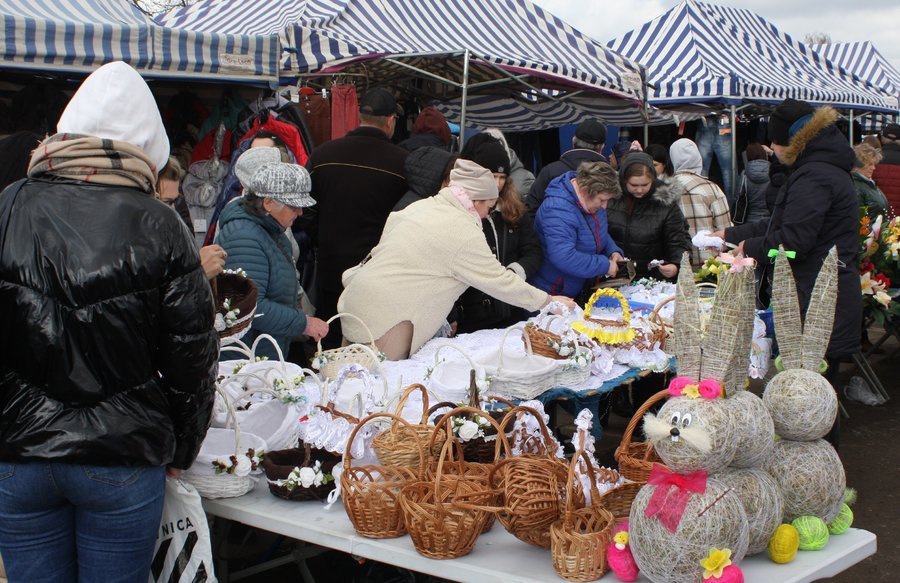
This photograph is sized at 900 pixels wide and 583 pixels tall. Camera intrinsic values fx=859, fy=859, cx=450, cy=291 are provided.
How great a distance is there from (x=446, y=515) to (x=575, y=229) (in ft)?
8.78

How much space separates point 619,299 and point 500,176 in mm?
1008

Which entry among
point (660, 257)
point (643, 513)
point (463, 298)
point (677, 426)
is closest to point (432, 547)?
point (643, 513)

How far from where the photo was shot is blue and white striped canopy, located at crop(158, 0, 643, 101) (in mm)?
5402

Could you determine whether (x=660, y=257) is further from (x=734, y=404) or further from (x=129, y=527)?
(x=129, y=527)

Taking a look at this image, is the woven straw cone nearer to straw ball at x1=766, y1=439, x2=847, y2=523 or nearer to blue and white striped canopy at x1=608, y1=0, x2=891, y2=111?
straw ball at x1=766, y1=439, x2=847, y2=523

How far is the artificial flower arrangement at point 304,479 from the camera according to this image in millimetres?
2424

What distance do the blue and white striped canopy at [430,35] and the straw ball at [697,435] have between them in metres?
3.94

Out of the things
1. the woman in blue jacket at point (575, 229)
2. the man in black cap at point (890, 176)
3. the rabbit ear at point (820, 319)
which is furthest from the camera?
the man in black cap at point (890, 176)

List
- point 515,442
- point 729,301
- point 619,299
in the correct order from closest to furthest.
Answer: point 729,301 < point 515,442 < point 619,299

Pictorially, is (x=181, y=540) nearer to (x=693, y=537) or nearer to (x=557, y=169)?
(x=693, y=537)

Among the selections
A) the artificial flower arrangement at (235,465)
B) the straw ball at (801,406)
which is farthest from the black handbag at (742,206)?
the artificial flower arrangement at (235,465)

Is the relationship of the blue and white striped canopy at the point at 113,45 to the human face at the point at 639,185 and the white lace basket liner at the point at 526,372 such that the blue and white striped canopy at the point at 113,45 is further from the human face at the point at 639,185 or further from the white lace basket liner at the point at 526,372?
the white lace basket liner at the point at 526,372

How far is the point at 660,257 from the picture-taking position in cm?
513

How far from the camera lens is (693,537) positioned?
6.25 feet
